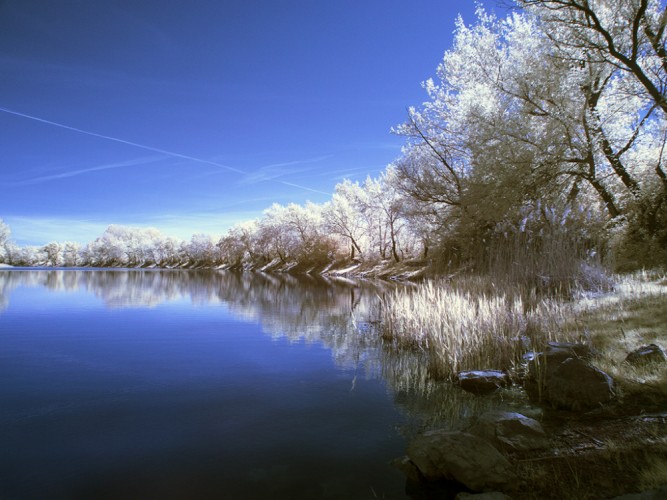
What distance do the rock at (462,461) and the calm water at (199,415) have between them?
1.30ft

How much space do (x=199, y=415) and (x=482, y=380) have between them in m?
5.07

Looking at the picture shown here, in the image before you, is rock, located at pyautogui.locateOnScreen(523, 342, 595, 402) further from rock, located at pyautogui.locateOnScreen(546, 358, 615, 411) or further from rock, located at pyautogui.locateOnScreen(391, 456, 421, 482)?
rock, located at pyautogui.locateOnScreen(391, 456, 421, 482)

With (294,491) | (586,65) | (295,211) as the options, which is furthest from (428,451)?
(295,211)

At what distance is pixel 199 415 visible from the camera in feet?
21.3

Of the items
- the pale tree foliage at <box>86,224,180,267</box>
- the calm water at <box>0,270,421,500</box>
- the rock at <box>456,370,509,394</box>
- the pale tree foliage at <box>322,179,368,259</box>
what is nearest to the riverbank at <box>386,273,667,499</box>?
the rock at <box>456,370,509,394</box>

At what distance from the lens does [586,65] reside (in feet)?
55.6

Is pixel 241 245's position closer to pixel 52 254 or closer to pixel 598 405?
pixel 598 405

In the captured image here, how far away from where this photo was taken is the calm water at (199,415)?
4.62m

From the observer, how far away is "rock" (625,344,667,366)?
592cm

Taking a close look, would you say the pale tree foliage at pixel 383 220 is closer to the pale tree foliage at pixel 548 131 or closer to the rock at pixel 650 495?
the pale tree foliage at pixel 548 131

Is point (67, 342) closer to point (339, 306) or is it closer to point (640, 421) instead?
point (339, 306)

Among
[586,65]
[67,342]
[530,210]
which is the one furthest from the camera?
[530,210]

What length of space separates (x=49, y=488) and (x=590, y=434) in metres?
6.43

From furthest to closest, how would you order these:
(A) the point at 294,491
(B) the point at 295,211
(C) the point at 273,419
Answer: (B) the point at 295,211, (C) the point at 273,419, (A) the point at 294,491
